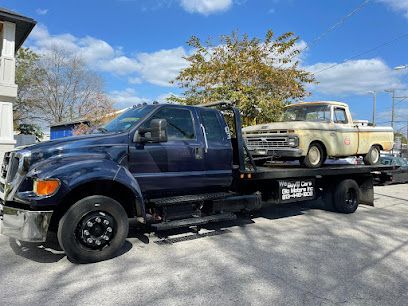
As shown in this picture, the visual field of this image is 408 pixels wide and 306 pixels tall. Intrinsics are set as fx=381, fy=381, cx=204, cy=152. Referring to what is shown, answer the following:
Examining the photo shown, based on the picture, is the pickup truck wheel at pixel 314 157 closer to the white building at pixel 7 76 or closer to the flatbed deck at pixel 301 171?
the flatbed deck at pixel 301 171

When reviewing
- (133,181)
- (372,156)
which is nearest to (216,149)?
(133,181)

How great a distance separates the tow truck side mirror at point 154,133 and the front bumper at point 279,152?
3400mm

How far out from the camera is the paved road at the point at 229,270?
12.9 feet

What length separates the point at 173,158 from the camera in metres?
5.89

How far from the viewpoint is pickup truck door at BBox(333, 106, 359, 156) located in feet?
29.0

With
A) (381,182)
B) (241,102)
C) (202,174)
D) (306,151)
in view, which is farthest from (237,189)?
(241,102)

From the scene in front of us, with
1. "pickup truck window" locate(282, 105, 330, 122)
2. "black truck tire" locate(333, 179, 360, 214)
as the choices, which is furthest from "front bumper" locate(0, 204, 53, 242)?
"pickup truck window" locate(282, 105, 330, 122)

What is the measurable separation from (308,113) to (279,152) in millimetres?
1600

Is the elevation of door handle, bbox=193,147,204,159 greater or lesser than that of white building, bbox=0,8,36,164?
lesser

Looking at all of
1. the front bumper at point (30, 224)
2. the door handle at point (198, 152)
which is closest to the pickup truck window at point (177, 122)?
the door handle at point (198, 152)

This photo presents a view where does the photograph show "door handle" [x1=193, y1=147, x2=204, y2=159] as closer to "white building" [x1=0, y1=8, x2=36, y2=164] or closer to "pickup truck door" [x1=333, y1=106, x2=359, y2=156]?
"pickup truck door" [x1=333, y1=106, x2=359, y2=156]

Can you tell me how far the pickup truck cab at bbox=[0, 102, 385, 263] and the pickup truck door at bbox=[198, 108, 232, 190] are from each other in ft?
0.06

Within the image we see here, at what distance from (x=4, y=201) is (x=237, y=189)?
153 inches

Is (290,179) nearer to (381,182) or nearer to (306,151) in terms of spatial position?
(306,151)
